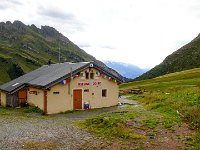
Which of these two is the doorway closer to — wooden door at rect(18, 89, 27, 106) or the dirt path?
wooden door at rect(18, 89, 27, 106)

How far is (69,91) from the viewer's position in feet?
132

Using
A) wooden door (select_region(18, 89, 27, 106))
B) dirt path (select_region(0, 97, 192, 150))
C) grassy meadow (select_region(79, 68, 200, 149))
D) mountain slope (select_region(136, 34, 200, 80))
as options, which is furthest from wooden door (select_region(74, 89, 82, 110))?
mountain slope (select_region(136, 34, 200, 80))

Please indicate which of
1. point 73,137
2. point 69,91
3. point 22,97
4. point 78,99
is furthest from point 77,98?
point 73,137

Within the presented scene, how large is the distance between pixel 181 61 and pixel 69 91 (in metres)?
145

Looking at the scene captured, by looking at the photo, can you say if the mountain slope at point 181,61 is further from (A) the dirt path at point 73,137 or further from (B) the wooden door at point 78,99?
(A) the dirt path at point 73,137

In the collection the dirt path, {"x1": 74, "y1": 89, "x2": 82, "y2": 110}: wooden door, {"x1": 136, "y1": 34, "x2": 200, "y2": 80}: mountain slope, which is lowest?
the dirt path

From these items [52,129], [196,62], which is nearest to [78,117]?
[52,129]

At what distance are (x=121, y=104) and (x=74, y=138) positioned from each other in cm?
2326

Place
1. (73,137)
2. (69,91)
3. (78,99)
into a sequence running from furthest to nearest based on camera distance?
(78,99), (69,91), (73,137)

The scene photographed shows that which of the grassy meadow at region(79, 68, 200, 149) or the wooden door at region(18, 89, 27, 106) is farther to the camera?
the wooden door at region(18, 89, 27, 106)

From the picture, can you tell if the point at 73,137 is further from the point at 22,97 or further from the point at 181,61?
the point at 181,61

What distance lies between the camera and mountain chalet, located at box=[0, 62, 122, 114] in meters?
38.8

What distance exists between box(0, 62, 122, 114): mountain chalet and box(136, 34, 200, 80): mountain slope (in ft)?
415

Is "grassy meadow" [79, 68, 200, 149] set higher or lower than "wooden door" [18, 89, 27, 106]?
lower
